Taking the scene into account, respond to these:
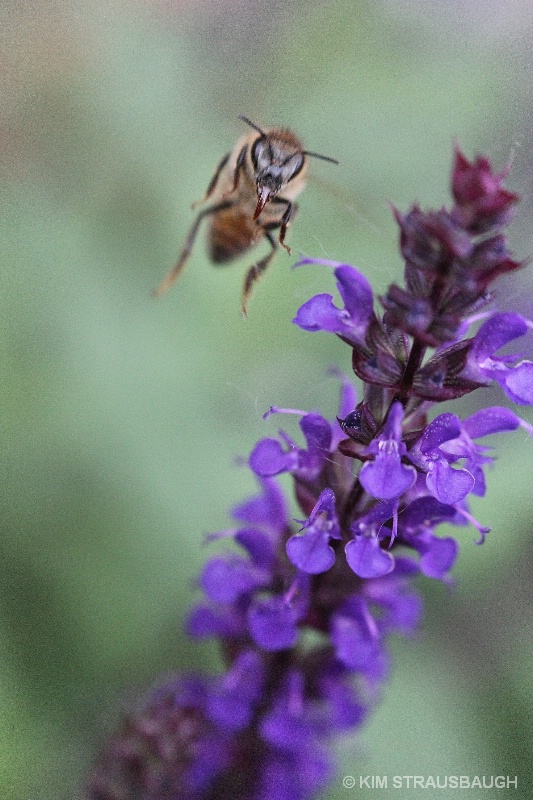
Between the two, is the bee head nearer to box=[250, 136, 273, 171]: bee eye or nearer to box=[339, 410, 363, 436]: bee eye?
box=[250, 136, 273, 171]: bee eye

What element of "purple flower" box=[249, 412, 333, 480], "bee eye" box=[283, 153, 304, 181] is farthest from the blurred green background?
"purple flower" box=[249, 412, 333, 480]

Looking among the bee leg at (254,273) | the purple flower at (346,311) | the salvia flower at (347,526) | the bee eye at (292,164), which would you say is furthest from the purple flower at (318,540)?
the bee eye at (292,164)

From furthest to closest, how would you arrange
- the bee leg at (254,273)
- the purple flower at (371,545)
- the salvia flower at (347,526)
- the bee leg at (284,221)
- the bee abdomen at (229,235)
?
the bee abdomen at (229,235)
the bee leg at (254,273)
the bee leg at (284,221)
the purple flower at (371,545)
the salvia flower at (347,526)

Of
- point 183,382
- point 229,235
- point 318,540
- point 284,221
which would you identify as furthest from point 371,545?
point 183,382

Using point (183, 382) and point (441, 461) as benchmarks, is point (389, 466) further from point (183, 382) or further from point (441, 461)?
point (183, 382)

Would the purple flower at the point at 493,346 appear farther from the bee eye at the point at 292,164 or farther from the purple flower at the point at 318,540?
the bee eye at the point at 292,164

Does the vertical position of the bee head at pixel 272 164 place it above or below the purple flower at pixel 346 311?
above
